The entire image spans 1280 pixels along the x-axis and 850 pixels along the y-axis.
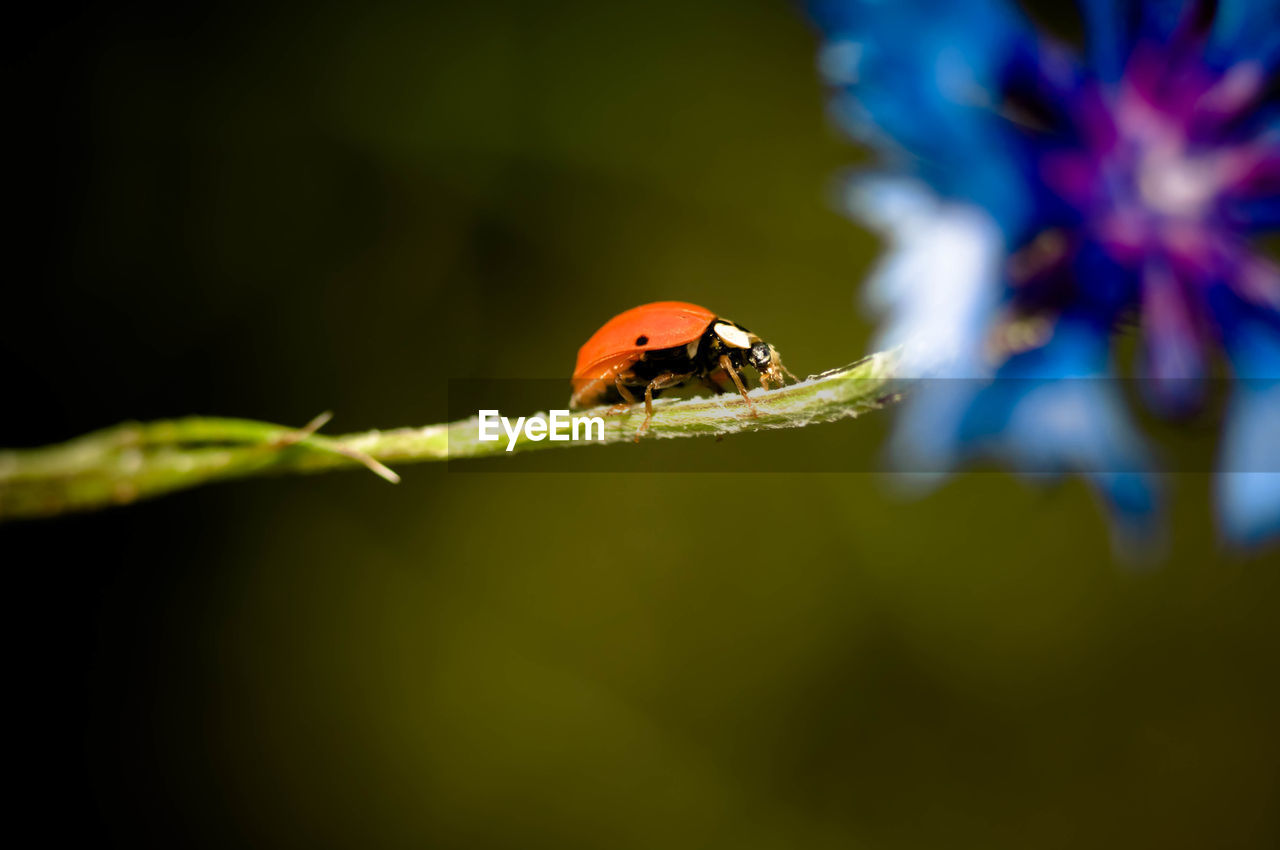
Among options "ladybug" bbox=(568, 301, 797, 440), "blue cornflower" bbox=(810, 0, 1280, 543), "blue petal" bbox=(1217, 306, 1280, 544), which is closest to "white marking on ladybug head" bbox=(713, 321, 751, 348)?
"ladybug" bbox=(568, 301, 797, 440)

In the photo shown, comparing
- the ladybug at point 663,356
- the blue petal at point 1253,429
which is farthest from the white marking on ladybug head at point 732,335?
the blue petal at point 1253,429

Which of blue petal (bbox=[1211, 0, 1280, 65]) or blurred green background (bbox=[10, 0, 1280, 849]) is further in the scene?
blurred green background (bbox=[10, 0, 1280, 849])

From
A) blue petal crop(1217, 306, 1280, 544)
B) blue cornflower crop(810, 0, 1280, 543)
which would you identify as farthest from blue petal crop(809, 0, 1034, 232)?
blue petal crop(1217, 306, 1280, 544)

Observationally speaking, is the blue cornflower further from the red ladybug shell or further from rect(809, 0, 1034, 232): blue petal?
the red ladybug shell

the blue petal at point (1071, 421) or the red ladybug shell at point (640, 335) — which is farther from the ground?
the red ladybug shell at point (640, 335)

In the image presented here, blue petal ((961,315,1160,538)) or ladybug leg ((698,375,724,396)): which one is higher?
ladybug leg ((698,375,724,396))

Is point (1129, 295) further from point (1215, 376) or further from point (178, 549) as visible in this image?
point (178, 549)

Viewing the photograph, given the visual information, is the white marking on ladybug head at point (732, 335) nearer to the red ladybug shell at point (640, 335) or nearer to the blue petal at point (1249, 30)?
the red ladybug shell at point (640, 335)

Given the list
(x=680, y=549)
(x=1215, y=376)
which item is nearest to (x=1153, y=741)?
(x=680, y=549)

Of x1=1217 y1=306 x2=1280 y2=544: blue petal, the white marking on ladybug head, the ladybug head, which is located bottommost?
x1=1217 y1=306 x2=1280 y2=544: blue petal
